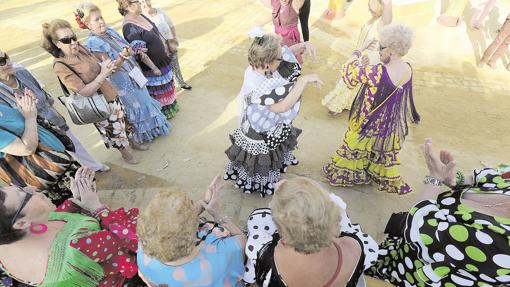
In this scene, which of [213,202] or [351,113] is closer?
[213,202]

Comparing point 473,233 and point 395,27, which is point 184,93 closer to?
point 395,27

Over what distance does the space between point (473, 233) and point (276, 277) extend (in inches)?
39.7

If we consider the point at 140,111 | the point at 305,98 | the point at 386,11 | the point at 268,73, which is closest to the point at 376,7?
the point at 386,11

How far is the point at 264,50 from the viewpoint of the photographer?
2564 mm

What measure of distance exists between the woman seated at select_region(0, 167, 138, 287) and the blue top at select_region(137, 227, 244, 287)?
340 millimetres

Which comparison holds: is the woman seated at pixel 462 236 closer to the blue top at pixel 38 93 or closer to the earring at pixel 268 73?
the earring at pixel 268 73

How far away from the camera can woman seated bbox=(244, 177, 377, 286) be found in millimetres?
1475

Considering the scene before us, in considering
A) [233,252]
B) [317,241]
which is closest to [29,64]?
[233,252]

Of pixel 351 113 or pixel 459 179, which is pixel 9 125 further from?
pixel 459 179

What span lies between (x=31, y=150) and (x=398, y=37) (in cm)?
317

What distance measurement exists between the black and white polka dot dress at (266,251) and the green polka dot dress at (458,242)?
0.92 feet

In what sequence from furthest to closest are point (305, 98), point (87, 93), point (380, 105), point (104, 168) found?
point (305, 98), point (104, 168), point (87, 93), point (380, 105)

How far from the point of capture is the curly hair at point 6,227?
5.16 feet

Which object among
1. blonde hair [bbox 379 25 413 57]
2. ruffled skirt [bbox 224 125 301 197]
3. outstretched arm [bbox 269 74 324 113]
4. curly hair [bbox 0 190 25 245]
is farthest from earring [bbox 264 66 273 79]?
curly hair [bbox 0 190 25 245]
